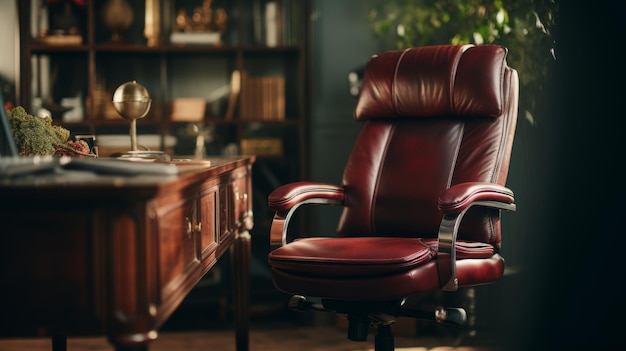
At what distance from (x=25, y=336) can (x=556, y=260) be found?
163cm

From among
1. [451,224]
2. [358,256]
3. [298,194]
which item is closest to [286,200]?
[298,194]

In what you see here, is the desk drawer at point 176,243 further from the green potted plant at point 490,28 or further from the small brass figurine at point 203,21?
Result: the small brass figurine at point 203,21

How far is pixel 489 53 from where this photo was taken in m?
2.34

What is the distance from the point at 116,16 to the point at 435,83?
1.85 metres

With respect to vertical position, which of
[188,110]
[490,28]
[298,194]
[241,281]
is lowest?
[241,281]

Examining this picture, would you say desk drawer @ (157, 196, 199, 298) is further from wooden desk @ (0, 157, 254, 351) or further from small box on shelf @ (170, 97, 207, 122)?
small box on shelf @ (170, 97, 207, 122)

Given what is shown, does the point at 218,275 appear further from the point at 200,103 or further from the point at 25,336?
the point at 25,336

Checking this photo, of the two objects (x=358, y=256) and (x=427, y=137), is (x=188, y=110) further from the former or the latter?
(x=358, y=256)

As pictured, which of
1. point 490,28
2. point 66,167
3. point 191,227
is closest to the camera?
point 66,167

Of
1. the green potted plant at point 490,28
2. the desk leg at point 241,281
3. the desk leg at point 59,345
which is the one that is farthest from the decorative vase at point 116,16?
the desk leg at point 59,345

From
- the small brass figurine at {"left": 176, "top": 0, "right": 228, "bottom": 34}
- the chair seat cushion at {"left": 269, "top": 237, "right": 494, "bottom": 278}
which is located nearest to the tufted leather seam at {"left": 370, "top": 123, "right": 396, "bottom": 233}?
the chair seat cushion at {"left": 269, "top": 237, "right": 494, "bottom": 278}

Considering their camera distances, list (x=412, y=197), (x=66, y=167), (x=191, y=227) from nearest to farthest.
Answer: (x=66, y=167)
(x=191, y=227)
(x=412, y=197)

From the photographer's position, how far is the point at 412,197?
2.40m

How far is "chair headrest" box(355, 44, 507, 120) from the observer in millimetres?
2298
